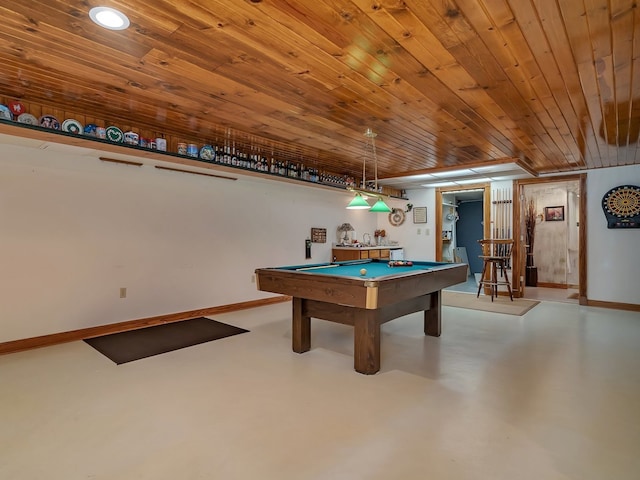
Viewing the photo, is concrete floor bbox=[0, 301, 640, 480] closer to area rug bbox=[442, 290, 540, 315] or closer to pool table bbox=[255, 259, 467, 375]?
pool table bbox=[255, 259, 467, 375]

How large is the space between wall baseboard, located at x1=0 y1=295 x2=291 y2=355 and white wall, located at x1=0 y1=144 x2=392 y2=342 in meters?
0.06

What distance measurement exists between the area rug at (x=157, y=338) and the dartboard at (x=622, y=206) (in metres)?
6.12

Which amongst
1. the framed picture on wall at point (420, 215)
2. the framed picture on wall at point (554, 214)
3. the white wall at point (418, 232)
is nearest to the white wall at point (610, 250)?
the framed picture on wall at point (554, 214)

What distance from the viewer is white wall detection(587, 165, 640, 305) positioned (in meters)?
5.55

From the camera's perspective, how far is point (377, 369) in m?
2.96

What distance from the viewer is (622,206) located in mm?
5586

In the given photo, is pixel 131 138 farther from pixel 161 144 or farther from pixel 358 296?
pixel 358 296

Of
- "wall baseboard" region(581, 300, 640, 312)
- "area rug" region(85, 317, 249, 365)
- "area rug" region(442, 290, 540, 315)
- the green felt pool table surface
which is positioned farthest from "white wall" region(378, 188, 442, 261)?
"area rug" region(85, 317, 249, 365)

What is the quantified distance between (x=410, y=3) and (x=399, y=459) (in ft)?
Answer: 7.75

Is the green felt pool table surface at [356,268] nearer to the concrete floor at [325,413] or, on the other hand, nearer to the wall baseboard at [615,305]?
the concrete floor at [325,413]

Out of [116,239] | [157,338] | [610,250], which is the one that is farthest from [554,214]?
[116,239]

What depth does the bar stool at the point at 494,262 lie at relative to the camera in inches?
243

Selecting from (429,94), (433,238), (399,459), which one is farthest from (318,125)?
(433,238)

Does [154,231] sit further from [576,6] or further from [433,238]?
[433,238]
